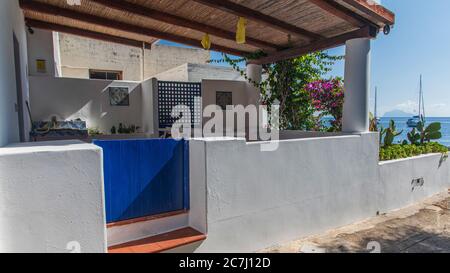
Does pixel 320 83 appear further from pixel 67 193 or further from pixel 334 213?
pixel 67 193

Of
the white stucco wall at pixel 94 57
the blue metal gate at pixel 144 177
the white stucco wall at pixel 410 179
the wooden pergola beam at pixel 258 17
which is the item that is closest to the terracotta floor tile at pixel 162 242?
the blue metal gate at pixel 144 177

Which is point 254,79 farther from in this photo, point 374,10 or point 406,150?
point 406,150

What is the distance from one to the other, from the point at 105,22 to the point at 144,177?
512 centimetres

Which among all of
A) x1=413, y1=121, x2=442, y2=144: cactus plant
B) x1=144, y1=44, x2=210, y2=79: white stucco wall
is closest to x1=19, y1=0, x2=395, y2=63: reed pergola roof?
x1=413, y1=121, x2=442, y2=144: cactus plant

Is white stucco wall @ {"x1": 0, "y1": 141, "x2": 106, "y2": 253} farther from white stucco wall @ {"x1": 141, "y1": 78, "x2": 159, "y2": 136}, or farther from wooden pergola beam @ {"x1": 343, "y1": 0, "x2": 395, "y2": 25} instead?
white stucco wall @ {"x1": 141, "y1": 78, "x2": 159, "y2": 136}

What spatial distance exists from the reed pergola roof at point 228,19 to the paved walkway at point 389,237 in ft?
14.1

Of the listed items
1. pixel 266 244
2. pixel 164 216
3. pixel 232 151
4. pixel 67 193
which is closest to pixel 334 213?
pixel 266 244

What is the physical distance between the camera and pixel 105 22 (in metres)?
6.92

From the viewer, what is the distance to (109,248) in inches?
131

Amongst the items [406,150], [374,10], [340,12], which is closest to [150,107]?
[340,12]

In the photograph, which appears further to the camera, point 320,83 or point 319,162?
point 320,83

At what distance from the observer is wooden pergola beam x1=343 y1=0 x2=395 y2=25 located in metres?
5.57
